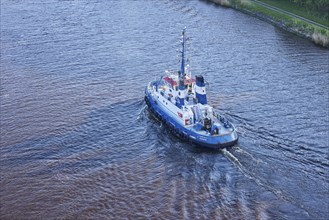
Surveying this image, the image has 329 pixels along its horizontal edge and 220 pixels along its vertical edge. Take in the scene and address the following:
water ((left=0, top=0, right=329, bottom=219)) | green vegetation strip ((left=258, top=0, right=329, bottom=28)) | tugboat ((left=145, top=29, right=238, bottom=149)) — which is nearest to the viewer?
water ((left=0, top=0, right=329, bottom=219))

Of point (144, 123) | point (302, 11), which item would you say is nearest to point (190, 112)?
point (144, 123)

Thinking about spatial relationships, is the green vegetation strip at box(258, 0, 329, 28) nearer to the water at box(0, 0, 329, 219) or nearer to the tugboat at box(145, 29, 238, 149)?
the water at box(0, 0, 329, 219)

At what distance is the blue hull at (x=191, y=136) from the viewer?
225 feet

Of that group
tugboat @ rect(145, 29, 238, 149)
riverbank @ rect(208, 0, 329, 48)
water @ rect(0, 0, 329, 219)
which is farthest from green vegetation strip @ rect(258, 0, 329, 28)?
tugboat @ rect(145, 29, 238, 149)

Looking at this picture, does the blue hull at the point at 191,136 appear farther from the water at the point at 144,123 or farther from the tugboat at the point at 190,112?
the water at the point at 144,123

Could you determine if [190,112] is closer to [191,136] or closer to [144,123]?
[191,136]

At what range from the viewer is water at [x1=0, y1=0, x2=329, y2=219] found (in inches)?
2325

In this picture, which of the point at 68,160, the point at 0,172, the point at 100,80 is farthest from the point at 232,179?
the point at 100,80

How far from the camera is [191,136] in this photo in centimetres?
7119

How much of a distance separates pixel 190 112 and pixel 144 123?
9.11 metres

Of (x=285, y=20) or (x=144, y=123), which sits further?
(x=285, y=20)

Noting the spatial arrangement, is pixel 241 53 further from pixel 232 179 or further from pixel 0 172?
pixel 0 172

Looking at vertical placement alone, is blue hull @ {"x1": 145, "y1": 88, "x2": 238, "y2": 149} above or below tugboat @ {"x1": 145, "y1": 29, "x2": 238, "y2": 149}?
below

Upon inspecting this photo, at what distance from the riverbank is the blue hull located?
2068 inches
